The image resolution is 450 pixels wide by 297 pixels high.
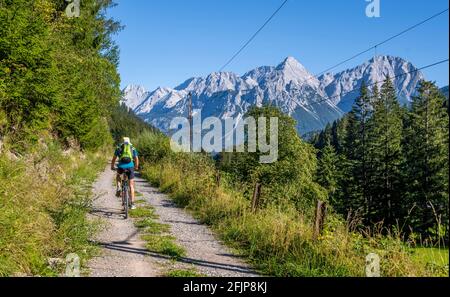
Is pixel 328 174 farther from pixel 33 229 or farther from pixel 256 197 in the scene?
pixel 33 229

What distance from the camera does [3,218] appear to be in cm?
584

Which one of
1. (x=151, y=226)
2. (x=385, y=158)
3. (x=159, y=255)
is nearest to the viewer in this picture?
(x=159, y=255)

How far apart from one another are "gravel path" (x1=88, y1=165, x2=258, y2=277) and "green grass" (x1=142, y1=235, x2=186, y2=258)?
0.15 metres

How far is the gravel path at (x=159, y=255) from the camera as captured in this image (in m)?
6.82

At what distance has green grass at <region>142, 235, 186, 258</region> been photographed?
796 centimetres

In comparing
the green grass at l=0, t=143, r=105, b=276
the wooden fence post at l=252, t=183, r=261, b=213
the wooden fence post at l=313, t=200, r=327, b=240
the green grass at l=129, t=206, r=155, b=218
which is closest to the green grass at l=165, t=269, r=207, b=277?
the green grass at l=0, t=143, r=105, b=276

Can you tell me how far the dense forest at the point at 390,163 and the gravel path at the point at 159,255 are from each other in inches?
1140

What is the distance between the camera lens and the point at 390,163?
2203 inches

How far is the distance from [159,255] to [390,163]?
54.1 m

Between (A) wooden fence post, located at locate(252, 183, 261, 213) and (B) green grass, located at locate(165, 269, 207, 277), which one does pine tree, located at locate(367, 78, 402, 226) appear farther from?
(B) green grass, located at locate(165, 269, 207, 277)

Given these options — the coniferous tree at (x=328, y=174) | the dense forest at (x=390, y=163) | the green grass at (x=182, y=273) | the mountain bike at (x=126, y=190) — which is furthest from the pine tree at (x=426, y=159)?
the green grass at (x=182, y=273)

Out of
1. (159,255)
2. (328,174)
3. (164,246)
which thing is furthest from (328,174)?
(159,255)
